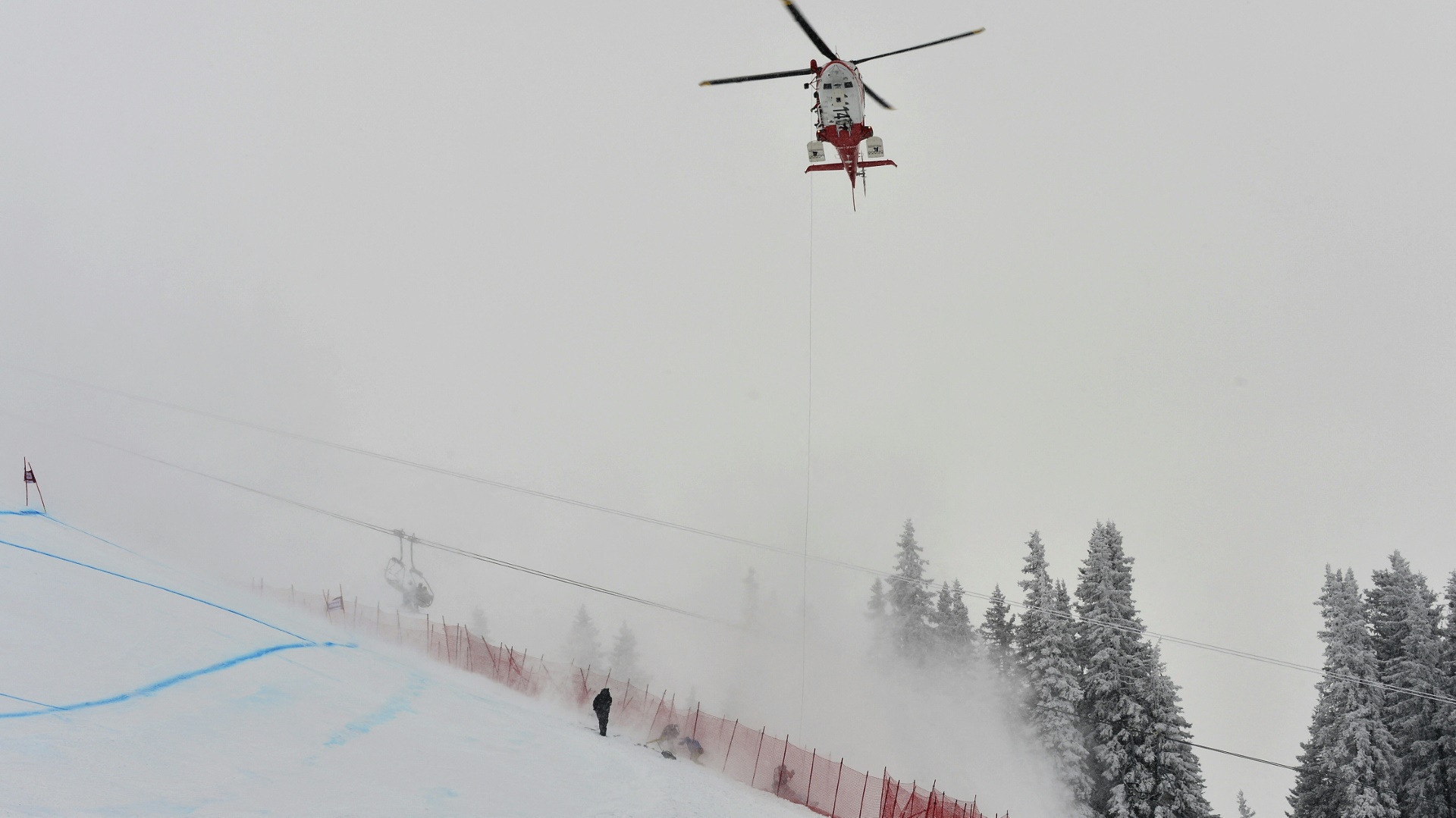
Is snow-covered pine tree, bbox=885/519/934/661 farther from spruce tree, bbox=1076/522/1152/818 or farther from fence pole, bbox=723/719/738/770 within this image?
fence pole, bbox=723/719/738/770

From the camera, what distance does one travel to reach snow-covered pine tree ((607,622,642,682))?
59594 millimetres

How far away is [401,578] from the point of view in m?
38.2

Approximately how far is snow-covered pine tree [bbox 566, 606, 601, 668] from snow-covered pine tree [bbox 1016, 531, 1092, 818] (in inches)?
1466

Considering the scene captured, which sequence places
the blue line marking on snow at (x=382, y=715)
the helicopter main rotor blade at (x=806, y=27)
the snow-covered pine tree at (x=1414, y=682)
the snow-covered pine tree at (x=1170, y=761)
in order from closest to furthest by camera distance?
the blue line marking on snow at (x=382, y=715), the helicopter main rotor blade at (x=806, y=27), the snow-covered pine tree at (x=1414, y=682), the snow-covered pine tree at (x=1170, y=761)

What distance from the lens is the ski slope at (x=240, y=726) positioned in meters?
12.0

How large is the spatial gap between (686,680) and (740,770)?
121ft

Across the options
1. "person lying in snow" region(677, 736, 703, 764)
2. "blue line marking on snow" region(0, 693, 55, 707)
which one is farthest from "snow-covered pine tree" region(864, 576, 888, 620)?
"blue line marking on snow" region(0, 693, 55, 707)

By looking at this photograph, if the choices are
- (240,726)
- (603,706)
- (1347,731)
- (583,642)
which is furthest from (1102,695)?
(583,642)

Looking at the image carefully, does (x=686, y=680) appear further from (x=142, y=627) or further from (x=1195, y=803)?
(x=142, y=627)

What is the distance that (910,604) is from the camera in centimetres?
4506

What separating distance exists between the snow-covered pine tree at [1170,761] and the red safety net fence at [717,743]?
17.8 feet

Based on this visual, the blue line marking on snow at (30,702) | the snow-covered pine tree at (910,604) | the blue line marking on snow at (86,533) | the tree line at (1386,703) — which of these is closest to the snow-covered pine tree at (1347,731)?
the tree line at (1386,703)

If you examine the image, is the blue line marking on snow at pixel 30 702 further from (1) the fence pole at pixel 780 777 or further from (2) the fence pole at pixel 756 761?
(1) the fence pole at pixel 780 777

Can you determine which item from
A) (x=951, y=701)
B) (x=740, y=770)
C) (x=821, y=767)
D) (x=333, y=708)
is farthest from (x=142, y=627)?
(x=951, y=701)
